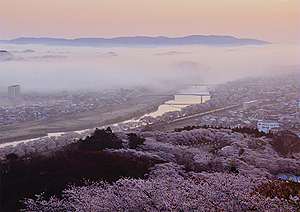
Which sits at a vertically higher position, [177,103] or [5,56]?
[5,56]

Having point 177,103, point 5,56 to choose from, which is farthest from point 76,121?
point 5,56

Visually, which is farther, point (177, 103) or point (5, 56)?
point (5, 56)

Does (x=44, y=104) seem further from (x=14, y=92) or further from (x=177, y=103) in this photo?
(x=177, y=103)

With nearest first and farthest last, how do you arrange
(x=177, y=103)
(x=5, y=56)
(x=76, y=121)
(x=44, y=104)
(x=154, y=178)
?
1. (x=154, y=178)
2. (x=76, y=121)
3. (x=44, y=104)
4. (x=177, y=103)
5. (x=5, y=56)

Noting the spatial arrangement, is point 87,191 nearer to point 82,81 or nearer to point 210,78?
point 82,81

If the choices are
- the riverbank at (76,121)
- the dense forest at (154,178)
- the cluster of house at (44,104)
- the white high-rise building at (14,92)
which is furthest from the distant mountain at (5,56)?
the dense forest at (154,178)

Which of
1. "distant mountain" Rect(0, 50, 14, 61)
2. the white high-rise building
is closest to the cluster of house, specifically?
the white high-rise building
